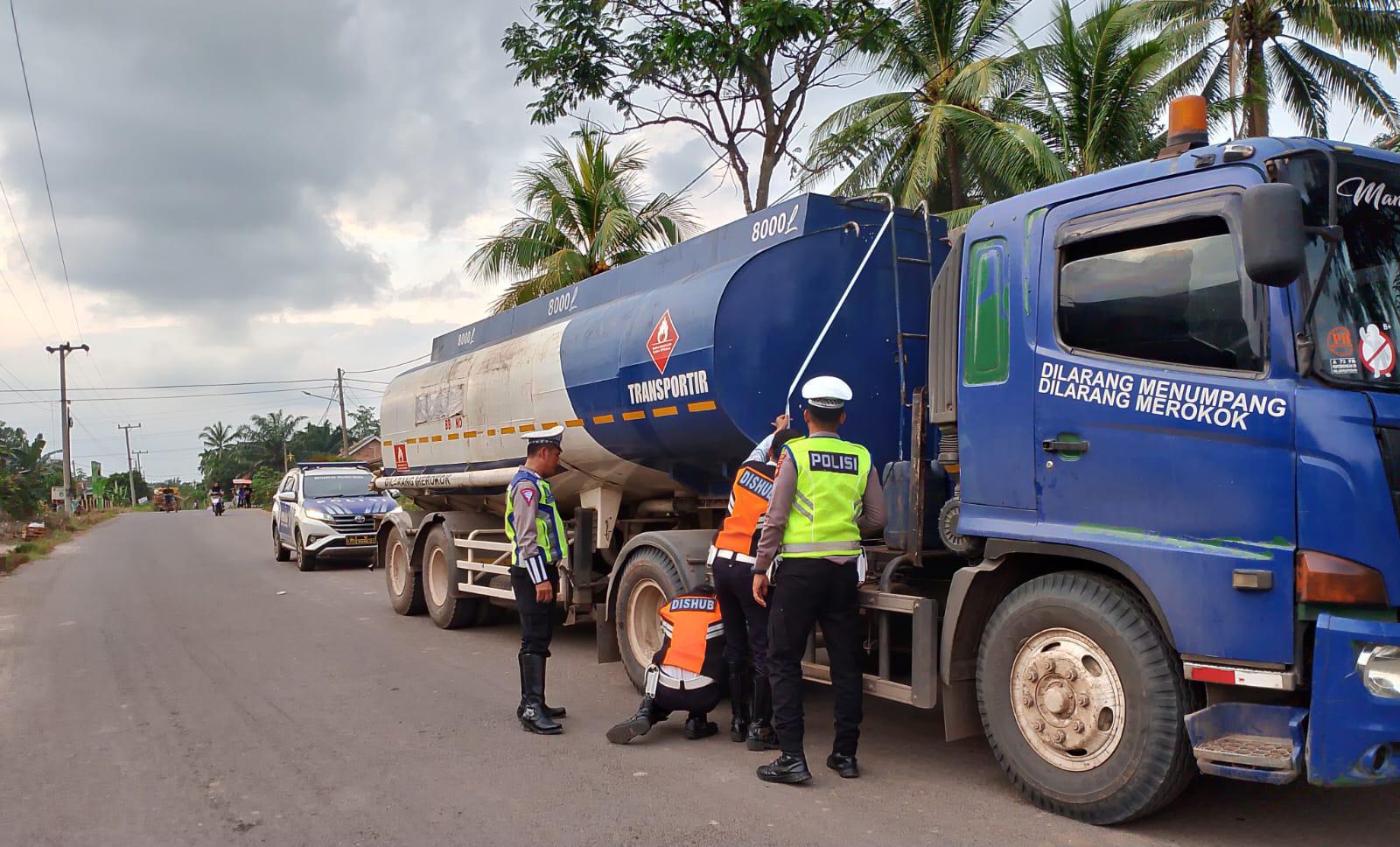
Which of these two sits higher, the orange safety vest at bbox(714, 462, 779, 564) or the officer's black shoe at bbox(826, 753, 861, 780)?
the orange safety vest at bbox(714, 462, 779, 564)

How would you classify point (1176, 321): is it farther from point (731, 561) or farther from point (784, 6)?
point (784, 6)

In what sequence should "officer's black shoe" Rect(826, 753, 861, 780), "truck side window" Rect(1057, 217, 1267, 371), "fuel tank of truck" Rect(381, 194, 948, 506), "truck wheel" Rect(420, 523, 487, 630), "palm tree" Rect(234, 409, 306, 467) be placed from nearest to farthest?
"truck side window" Rect(1057, 217, 1267, 371)
"officer's black shoe" Rect(826, 753, 861, 780)
"fuel tank of truck" Rect(381, 194, 948, 506)
"truck wheel" Rect(420, 523, 487, 630)
"palm tree" Rect(234, 409, 306, 467)

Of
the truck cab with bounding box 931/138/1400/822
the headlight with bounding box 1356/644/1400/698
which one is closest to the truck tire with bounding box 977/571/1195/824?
the truck cab with bounding box 931/138/1400/822

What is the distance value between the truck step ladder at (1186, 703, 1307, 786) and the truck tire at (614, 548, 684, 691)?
354 cm

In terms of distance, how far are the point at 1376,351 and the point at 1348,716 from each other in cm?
133

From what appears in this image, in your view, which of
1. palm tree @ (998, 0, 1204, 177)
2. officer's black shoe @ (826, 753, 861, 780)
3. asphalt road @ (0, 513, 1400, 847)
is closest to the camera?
asphalt road @ (0, 513, 1400, 847)

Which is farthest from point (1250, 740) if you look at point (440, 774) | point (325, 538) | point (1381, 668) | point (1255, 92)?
point (1255, 92)

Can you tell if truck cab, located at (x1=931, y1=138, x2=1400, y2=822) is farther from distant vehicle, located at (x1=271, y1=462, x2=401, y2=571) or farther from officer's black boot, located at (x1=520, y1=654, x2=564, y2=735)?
distant vehicle, located at (x1=271, y1=462, x2=401, y2=571)

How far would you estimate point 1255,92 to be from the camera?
1759 cm

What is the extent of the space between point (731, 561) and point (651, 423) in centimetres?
160

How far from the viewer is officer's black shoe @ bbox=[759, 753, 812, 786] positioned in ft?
16.6

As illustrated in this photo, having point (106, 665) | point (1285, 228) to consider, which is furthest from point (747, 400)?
point (106, 665)

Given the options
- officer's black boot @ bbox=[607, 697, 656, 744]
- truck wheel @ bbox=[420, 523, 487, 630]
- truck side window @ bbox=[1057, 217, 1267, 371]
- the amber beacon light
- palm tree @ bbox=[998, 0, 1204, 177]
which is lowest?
officer's black boot @ bbox=[607, 697, 656, 744]

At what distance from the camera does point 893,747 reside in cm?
577
